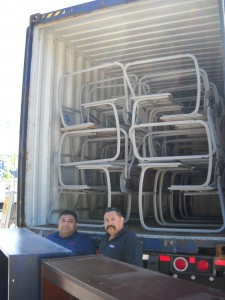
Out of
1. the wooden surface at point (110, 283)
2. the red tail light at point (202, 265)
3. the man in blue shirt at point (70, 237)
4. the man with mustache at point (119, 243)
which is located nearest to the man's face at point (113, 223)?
the man with mustache at point (119, 243)

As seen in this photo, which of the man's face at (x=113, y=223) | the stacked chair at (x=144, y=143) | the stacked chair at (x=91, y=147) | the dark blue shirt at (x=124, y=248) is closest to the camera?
the dark blue shirt at (x=124, y=248)

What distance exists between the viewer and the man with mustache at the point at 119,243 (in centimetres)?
303

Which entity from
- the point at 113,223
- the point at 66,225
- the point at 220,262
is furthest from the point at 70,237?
the point at 220,262

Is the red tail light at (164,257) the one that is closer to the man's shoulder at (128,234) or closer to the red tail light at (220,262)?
the man's shoulder at (128,234)

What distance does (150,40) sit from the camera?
4.47 m

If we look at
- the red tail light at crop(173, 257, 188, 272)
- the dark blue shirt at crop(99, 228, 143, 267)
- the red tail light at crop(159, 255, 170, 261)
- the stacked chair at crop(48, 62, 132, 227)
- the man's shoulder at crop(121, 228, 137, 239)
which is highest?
the stacked chair at crop(48, 62, 132, 227)

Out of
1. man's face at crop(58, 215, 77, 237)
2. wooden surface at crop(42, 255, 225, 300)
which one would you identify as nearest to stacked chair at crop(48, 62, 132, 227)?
man's face at crop(58, 215, 77, 237)

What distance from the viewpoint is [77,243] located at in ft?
11.7

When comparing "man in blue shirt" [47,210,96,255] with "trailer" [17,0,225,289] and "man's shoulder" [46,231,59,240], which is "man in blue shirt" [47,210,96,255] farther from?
"trailer" [17,0,225,289]

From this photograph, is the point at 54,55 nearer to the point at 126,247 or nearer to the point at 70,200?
the point at 70,200

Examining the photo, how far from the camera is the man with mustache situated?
303 centimetres

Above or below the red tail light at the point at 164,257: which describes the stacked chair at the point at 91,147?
above

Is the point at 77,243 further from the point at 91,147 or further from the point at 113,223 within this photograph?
the point at 91,147

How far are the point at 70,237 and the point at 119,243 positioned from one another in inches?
25.0
